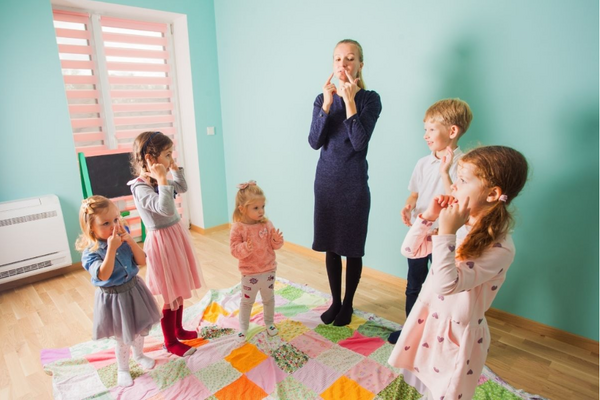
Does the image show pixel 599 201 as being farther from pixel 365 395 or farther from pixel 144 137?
pixel 144 137

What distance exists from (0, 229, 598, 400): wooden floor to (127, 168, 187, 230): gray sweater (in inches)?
35.1

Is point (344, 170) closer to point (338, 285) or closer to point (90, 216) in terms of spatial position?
point (338, 285)

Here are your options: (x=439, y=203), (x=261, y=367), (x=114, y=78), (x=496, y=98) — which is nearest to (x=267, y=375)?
(x=261, y=367)

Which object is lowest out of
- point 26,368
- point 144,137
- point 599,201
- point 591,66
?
point 26,368

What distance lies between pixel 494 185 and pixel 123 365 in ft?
5.73

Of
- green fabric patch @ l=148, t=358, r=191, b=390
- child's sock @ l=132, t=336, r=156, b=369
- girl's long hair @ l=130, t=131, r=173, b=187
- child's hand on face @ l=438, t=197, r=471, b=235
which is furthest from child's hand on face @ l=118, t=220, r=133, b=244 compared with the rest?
child's hand on face @ l=438, t=197, r=471, b=235

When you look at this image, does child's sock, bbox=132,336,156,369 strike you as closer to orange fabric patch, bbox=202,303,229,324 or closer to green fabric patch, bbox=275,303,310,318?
orange fabric patch, bbox=202,303,229,324

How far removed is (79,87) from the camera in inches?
124

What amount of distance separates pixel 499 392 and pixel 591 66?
1.52m

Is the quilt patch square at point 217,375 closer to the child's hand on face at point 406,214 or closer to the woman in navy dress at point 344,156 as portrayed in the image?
the woman in navy dress at point 344,156

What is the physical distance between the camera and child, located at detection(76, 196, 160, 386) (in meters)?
1.51

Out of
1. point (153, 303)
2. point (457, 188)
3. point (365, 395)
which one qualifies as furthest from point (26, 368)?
point (457, 188)

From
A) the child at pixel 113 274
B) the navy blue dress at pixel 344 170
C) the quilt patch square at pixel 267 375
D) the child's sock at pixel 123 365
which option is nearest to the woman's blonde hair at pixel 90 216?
the child at pixel 113 274

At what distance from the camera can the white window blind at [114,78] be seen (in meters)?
3.06
